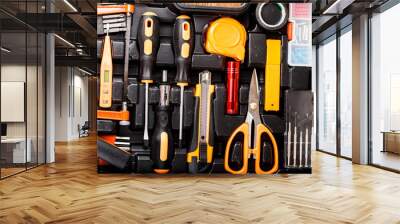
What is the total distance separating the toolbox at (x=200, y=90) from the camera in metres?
4.97

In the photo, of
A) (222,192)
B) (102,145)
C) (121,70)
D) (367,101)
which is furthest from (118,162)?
(367,101)

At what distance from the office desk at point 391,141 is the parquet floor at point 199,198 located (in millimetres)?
679

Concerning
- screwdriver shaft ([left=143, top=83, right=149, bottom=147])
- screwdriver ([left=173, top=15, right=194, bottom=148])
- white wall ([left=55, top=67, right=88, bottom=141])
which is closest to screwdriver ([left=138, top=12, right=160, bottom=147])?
screwdriver shaft ([left=143, top=83, right=149, bottom=147])

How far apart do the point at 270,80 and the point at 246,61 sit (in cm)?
40

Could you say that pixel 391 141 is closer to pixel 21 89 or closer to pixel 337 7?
pixel 337 7

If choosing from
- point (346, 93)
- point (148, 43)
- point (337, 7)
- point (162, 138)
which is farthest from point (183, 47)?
point (346, 93)

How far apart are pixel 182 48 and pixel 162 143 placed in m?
1.24

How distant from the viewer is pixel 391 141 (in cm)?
603

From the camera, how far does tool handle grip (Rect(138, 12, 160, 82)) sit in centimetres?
493

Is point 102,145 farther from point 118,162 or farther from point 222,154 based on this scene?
point 222,154

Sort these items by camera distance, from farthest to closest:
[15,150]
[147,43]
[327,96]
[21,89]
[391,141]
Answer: [327,96] → [391,141] → [21,89] → [15,150] → [147,43]

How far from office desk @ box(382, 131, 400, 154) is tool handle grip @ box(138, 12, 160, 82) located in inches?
150

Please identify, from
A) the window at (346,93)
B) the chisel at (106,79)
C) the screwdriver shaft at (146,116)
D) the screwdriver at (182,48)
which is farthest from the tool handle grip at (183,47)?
the window at (346,93)

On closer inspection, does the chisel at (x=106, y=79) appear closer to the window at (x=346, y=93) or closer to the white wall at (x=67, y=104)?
the window at (x=346, y=93)
